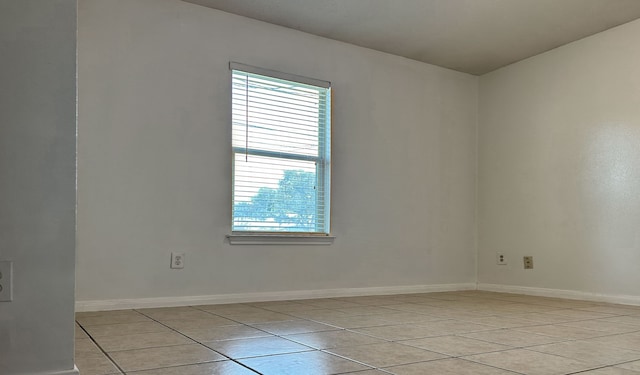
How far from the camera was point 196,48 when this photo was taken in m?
3.86

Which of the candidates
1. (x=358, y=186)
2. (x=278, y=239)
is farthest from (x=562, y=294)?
(x=278, y=239)

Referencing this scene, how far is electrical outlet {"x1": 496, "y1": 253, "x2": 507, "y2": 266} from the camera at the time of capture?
5020 millimetres

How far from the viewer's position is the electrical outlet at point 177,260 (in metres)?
3.66

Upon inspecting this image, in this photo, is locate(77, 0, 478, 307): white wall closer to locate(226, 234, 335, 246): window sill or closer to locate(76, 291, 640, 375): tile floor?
locate(226, 234, 335, 246): window sill

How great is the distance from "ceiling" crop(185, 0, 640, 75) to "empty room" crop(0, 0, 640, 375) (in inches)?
0.9

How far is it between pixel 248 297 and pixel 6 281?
2.49m

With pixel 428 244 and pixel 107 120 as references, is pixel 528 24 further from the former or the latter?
pixel 107 120

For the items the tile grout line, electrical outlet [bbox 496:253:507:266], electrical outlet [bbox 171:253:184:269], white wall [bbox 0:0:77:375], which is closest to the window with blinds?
electrical outlet [bbox 171:253:184:269]

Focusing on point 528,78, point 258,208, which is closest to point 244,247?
point 258,208

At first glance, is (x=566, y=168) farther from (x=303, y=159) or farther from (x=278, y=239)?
(x=278, y=239)

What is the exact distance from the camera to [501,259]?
199 inches

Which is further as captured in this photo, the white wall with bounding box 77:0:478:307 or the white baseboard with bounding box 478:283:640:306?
the white baseboard with bounding box 478:283:640:306

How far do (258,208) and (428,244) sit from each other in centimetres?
178

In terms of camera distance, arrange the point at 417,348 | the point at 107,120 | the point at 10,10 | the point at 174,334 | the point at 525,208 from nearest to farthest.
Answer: the point at 10,10 < the point at 417,348 < the point at 174,334 < the point at 107,120 < the point at 525,208
